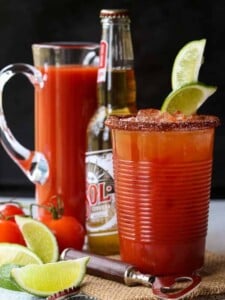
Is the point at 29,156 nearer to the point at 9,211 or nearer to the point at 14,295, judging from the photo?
the point at 9,211

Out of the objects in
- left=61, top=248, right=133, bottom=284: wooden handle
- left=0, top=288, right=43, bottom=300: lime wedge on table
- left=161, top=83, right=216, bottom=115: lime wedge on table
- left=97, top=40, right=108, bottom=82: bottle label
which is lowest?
left=0, top=288, right=43, bottom=300: lime wedge on table

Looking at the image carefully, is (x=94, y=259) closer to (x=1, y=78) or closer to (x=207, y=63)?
(x=1, y=78)

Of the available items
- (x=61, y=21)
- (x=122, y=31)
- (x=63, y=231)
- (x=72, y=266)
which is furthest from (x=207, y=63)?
(x=72, y=266)

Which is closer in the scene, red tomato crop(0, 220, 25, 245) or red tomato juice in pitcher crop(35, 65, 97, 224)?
red tomato crop(0, 220, 25, 245)

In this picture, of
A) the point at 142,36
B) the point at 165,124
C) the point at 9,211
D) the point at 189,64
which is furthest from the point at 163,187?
the point at 142,36

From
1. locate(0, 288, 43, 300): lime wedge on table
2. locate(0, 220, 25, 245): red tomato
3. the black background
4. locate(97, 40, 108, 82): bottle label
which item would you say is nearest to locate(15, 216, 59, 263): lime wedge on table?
locate(0, 220, 25, 245): red tomato

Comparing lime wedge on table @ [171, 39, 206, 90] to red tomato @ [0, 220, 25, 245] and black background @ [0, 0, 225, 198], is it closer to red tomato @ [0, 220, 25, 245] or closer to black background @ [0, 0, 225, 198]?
red tomato @ [0, 220, 25, 245]
